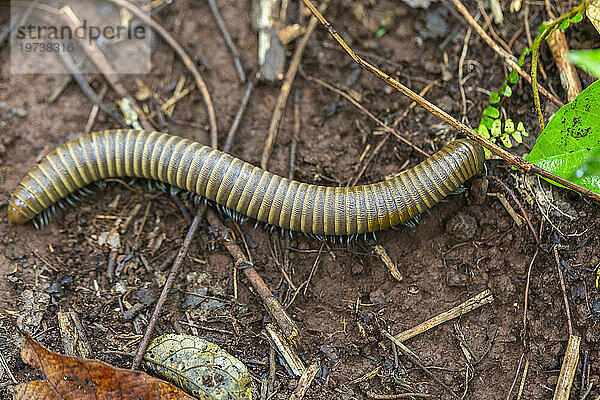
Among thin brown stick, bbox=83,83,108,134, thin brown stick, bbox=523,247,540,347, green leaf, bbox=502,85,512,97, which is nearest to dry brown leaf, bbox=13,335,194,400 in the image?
thin brown stick, bbox=83,83,108,134

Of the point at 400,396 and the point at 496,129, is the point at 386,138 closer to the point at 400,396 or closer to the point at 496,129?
the point at 496,129

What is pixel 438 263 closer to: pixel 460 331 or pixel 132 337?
pixel 460 331

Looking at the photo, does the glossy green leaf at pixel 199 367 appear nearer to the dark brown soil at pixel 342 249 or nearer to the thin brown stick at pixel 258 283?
the dark brown soil at pixel 342 249

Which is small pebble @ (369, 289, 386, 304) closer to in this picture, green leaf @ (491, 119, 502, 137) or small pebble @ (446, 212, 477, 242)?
small pebble @ (446, 212, 477, 242)

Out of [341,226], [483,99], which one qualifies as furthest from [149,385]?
[483,99]

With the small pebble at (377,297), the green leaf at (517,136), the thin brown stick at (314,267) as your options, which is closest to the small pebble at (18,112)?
the thin brown stick at (314,267)
